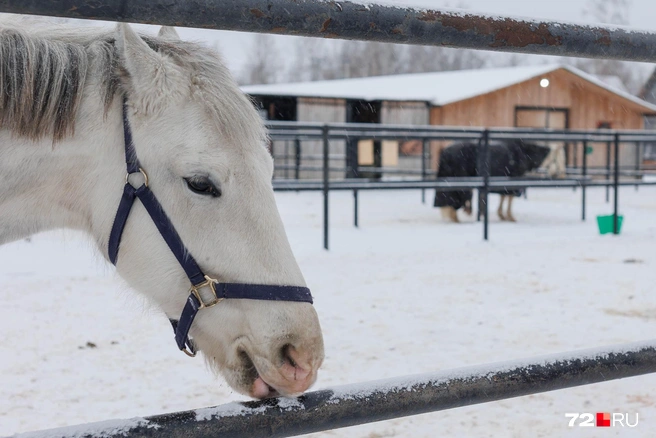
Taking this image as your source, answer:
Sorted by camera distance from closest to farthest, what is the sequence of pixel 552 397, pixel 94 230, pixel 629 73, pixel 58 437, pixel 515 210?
pixel 58 437, pixel 94 230, pixel 552 397, pixel 515 210, pixel 629 73

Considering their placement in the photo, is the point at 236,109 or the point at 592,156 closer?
the point at 236,109

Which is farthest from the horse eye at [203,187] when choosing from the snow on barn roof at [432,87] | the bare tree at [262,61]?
the bare tree at [262,61]

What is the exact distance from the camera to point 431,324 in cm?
437

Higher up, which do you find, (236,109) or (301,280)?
(236,109)

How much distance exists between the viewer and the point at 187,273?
1.49 metres

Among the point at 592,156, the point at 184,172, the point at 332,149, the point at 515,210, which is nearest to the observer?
the point at 184,172

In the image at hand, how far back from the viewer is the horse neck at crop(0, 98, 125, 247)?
5.11ft

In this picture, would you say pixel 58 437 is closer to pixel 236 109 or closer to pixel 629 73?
pixel 236 109

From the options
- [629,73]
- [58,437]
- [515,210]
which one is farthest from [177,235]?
[629,73]

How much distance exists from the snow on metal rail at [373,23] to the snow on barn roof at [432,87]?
65.4ft

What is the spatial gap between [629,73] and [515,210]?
2094 inches

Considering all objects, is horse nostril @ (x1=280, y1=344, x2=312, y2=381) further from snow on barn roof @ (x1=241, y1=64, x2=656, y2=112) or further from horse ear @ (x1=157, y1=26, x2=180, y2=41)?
snow on barn roof @ (x1=241, y1=64, x2=656, y2=112)

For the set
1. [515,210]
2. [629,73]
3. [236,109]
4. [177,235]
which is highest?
[629,73]

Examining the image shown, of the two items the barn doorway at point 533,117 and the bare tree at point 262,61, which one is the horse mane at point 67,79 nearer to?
the barn doorway at point 533,117
